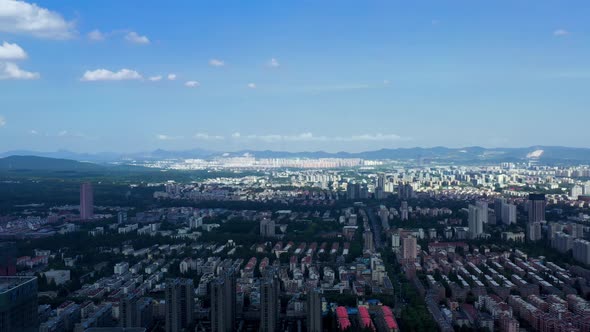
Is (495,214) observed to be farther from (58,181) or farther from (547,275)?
(58,181)

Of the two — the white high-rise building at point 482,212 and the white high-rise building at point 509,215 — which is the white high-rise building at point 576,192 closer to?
the white high-rise building at point 509,215

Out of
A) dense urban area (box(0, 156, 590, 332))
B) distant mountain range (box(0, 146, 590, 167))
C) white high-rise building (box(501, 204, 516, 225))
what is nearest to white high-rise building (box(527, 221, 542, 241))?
dense urban area (box(0, 156, 590, 332))

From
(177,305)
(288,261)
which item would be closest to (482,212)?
(288,261)

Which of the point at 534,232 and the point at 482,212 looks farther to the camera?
the point at 482,212

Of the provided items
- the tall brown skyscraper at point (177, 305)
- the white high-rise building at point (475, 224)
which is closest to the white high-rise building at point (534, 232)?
the white high-rise building at point (475, 224)

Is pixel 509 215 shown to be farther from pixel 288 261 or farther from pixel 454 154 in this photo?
pixel 454 154

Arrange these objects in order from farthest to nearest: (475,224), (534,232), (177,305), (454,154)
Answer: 1. (454,154)
2. (475,224)
3. (534,232)
4. (177,305)

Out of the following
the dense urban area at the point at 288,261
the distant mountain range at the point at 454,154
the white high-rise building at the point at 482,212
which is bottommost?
the dense urban area at the point at 288,261
